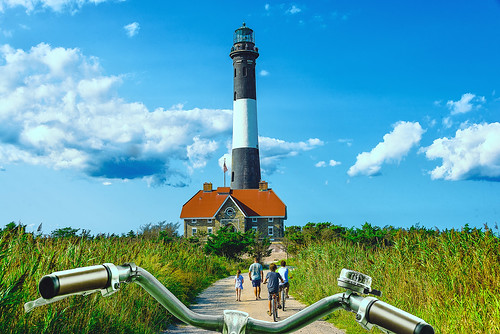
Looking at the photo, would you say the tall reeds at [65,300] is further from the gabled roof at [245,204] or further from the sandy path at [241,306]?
the gabled roof at [245,204]

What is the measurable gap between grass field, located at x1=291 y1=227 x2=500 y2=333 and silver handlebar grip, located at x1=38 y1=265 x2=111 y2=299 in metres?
5.95

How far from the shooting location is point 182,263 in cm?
1788

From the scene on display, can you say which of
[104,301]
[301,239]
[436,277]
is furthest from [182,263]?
[301,239]

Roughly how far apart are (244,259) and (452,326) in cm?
2764

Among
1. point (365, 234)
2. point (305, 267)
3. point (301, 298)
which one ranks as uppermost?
point (365, 234)

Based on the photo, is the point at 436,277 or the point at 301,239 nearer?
the point at 436,277

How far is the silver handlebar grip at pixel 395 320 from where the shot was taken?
1.48m

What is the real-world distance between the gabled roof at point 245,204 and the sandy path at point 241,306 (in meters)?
31.7

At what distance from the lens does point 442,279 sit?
8.46 m

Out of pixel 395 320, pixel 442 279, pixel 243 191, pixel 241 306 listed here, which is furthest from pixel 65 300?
pixel 243 191

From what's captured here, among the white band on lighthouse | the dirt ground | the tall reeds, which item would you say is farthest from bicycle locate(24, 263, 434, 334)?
the white band on lighthouse

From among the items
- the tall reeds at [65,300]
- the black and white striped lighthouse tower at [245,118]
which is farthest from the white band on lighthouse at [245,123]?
the tall reeds at [65,300]

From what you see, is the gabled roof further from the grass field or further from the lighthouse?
the grass field

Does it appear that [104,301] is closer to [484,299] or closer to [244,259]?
[484,299]
